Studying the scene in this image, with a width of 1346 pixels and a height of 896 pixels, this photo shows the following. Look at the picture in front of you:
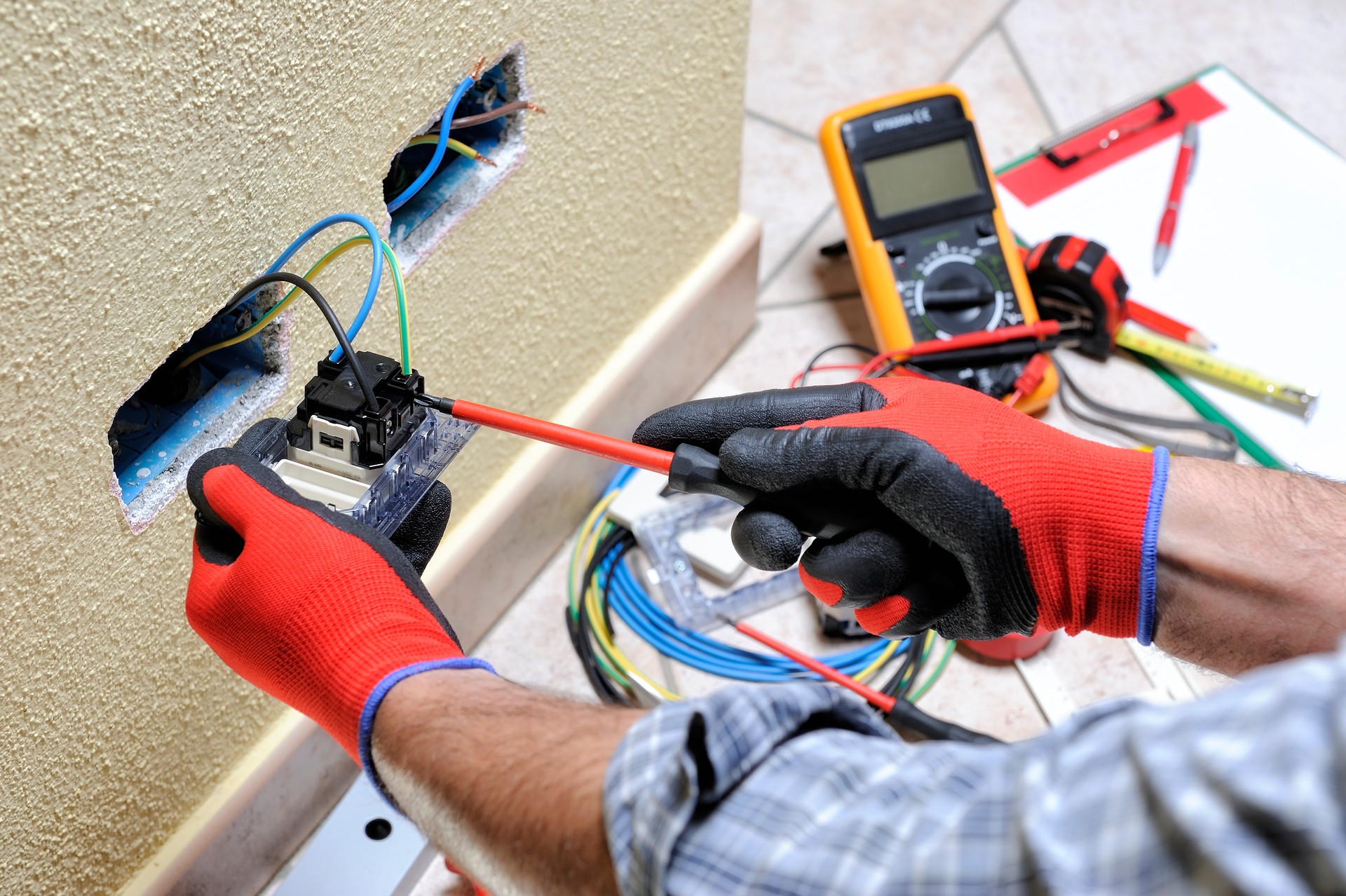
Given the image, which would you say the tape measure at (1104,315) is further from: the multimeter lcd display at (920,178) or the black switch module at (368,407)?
the black switch module at (368,407)

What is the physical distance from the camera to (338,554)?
24.4 inches

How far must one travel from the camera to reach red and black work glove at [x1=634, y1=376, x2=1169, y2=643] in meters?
0.67

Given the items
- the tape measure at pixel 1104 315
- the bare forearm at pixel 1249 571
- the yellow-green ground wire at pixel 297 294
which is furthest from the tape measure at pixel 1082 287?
the yellow-green ground wire at pixel 297 294

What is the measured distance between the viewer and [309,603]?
61cm

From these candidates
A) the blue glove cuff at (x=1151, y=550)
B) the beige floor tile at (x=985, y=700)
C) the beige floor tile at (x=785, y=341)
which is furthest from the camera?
the beige floor tile at (x=785, y=341)

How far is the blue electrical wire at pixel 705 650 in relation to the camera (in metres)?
1.04

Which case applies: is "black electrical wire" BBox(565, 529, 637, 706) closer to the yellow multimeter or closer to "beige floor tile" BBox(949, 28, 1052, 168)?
the yellow multimeter

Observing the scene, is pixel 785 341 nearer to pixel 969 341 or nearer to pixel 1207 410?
pixel 969 341

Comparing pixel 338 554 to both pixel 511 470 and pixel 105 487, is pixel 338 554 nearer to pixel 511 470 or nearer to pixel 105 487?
pixel 105 487

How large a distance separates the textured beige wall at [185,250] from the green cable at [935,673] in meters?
0.42

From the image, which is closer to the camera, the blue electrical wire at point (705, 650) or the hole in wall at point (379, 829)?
the hole in wall at point (379, 829)

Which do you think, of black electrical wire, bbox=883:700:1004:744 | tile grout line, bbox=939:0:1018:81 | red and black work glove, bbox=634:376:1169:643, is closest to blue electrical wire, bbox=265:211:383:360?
red and black work glove, bbox=634:376:1169:643

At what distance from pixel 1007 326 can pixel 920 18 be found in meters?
0.67

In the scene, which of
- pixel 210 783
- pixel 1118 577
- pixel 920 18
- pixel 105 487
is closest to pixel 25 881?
pixel 210 783
